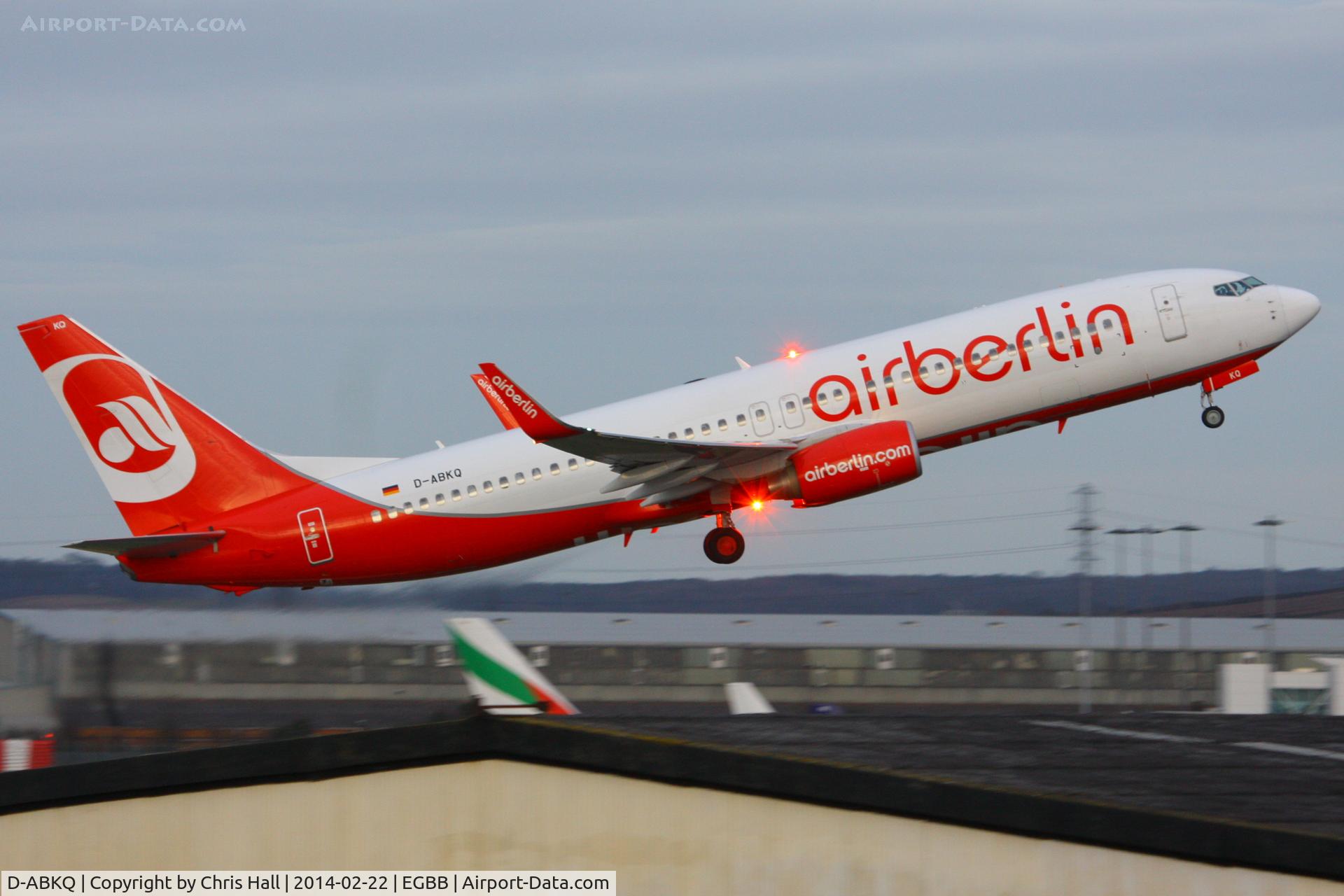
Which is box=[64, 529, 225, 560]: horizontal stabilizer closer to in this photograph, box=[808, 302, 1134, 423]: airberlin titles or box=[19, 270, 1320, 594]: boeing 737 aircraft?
box=[19, 270, 1320, 594]: boeing 737 aircraft

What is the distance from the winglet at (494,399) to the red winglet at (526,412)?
0.21 metres

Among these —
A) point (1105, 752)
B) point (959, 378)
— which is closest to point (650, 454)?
point (959, 378)

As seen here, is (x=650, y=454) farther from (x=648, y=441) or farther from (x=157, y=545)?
(x=157, y=545)

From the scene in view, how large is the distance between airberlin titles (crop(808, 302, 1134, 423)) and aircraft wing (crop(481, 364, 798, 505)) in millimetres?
2339

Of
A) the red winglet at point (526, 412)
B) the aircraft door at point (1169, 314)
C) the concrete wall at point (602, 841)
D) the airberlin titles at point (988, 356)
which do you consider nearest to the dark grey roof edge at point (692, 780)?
the concrete wall at point (602, 841)

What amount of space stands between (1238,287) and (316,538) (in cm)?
2360

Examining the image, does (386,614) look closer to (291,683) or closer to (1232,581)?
(291,683)

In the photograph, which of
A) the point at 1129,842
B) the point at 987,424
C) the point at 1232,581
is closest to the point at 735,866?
the point at 1129,842

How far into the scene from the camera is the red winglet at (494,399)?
34.0 metres

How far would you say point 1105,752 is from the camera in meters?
20.2

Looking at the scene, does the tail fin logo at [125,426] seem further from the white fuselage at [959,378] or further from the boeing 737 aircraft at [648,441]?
the white fuselage at [959,378]

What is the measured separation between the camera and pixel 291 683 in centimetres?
3988

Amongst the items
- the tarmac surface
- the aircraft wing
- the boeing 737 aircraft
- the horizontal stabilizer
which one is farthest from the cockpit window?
the horizontal stabilizer

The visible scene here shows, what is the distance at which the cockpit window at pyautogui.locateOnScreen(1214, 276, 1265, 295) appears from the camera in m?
36.3
